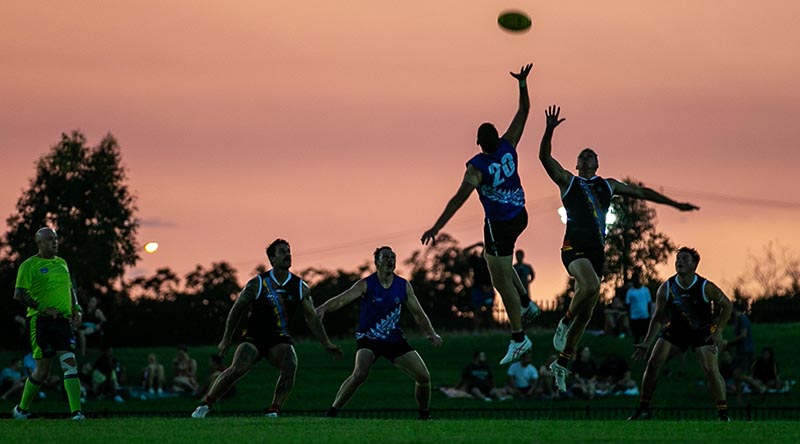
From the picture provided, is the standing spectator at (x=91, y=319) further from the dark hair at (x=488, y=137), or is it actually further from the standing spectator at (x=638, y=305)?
the dark hair at (x=488, y=137)

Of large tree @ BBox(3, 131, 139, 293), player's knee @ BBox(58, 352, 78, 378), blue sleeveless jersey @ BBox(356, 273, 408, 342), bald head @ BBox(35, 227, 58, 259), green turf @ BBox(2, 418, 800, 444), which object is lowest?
green turf @ BBox(2, 418, 800, 444)

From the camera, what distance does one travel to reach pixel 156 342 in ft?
178

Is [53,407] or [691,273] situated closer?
[691,273]

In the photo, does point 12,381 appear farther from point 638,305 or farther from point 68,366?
point 638,305

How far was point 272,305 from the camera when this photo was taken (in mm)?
17891

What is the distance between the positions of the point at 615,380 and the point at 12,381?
49.1 feet

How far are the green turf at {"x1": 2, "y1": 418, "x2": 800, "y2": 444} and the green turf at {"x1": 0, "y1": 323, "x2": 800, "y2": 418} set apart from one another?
10017 millimetres

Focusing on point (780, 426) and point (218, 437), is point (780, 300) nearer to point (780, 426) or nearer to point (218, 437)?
point (780, 426)

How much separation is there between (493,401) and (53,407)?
10.4 m

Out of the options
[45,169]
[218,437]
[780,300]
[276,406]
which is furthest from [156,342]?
[218,437]

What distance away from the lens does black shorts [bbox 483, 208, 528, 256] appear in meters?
15.4

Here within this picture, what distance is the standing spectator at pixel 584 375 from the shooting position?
31406mm

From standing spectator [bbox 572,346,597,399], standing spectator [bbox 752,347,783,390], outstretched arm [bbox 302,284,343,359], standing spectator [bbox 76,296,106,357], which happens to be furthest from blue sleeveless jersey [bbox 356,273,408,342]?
standing spectator [bbox 76,296,106,357]

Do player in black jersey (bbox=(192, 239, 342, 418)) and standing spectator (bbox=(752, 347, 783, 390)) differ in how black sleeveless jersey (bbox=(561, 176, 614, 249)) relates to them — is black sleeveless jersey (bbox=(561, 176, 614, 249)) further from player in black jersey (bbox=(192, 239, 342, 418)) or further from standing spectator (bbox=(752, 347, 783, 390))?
standing spectator (bbox=(752, 347, 783, 390))
